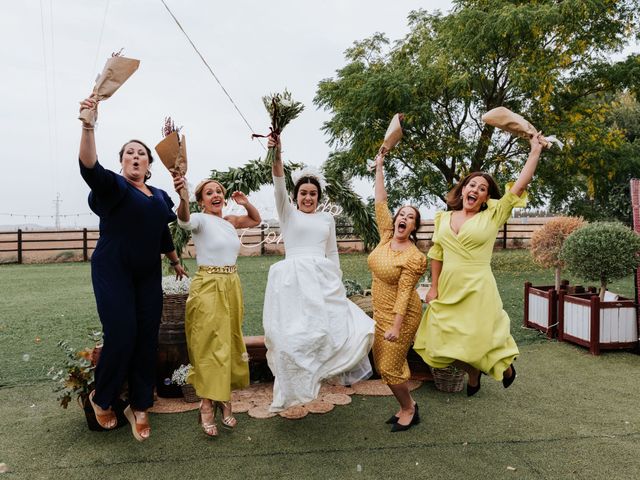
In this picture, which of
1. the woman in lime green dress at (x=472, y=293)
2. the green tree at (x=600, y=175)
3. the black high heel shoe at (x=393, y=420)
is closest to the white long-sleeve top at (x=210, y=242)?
the woman in lime green dress at (x=472, y=293)

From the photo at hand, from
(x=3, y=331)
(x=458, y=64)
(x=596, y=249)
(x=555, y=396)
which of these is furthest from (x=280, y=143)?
(x=458, y=64)

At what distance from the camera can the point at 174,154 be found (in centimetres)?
359

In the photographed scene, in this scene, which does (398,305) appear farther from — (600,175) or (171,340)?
(600,175)

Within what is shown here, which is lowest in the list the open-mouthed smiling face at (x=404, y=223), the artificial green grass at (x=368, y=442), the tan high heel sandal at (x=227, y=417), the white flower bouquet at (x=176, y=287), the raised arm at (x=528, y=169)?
the artificial green grass at (x=368, y=442)

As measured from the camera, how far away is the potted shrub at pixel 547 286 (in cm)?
657

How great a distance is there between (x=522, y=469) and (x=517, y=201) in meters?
1.73

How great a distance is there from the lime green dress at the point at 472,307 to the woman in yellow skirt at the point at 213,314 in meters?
1.40

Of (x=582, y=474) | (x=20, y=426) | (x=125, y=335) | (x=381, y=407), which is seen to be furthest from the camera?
(x=381, y=407)

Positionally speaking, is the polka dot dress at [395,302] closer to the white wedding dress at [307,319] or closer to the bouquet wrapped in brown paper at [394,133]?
the white wedding dress at [307,319]

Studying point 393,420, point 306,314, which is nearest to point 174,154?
point 306,314

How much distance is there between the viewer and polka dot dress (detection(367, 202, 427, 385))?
3.69 m

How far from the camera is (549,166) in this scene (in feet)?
43.5

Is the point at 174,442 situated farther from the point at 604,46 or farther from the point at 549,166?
the point at 604,46

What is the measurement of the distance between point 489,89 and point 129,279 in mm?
12594
